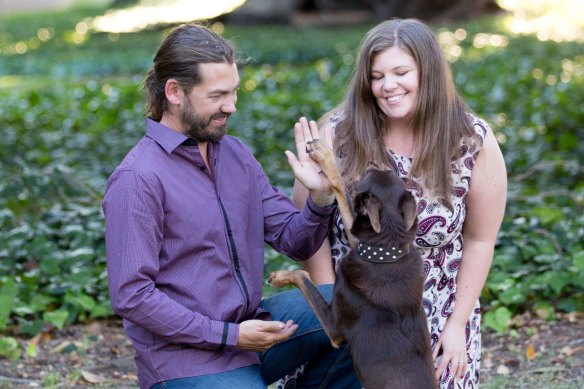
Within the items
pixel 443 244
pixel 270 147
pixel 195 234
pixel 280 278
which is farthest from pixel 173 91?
pixel 270 147

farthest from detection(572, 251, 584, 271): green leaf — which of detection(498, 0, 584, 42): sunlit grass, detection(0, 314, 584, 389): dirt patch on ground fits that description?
detection(498, 0, 584, 42): sunlit grass

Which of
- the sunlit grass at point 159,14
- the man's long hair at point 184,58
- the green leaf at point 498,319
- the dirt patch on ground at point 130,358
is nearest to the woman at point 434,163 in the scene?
the man's long hair at point 184,58

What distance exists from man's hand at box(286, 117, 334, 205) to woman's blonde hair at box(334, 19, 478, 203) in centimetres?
26

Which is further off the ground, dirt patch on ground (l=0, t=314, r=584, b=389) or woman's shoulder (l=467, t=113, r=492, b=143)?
woman's shoulder (l=467, t=113, r=492, b=143)

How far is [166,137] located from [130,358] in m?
2.13

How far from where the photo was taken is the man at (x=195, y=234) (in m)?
3.49

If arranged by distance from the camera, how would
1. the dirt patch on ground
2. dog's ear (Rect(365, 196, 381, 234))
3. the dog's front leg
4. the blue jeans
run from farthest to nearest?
the dirt patch on ground < the blue jeans < the dog's front leg < dog's ear (Rect(365, 196, 381, 234))

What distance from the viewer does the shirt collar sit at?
145 inches

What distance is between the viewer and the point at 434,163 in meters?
4.06

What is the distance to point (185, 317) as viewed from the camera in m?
3.51

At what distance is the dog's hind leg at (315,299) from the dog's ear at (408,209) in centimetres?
46

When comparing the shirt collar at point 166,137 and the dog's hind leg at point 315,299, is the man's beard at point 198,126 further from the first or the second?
the dog's hind leg at point 315,299

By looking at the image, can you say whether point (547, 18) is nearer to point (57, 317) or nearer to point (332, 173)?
point (57, 317)

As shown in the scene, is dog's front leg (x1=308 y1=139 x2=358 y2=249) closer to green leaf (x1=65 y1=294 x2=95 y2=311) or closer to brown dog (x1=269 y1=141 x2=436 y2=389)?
brown dog (x1=269 y1=141 x2=436 y2=389)
